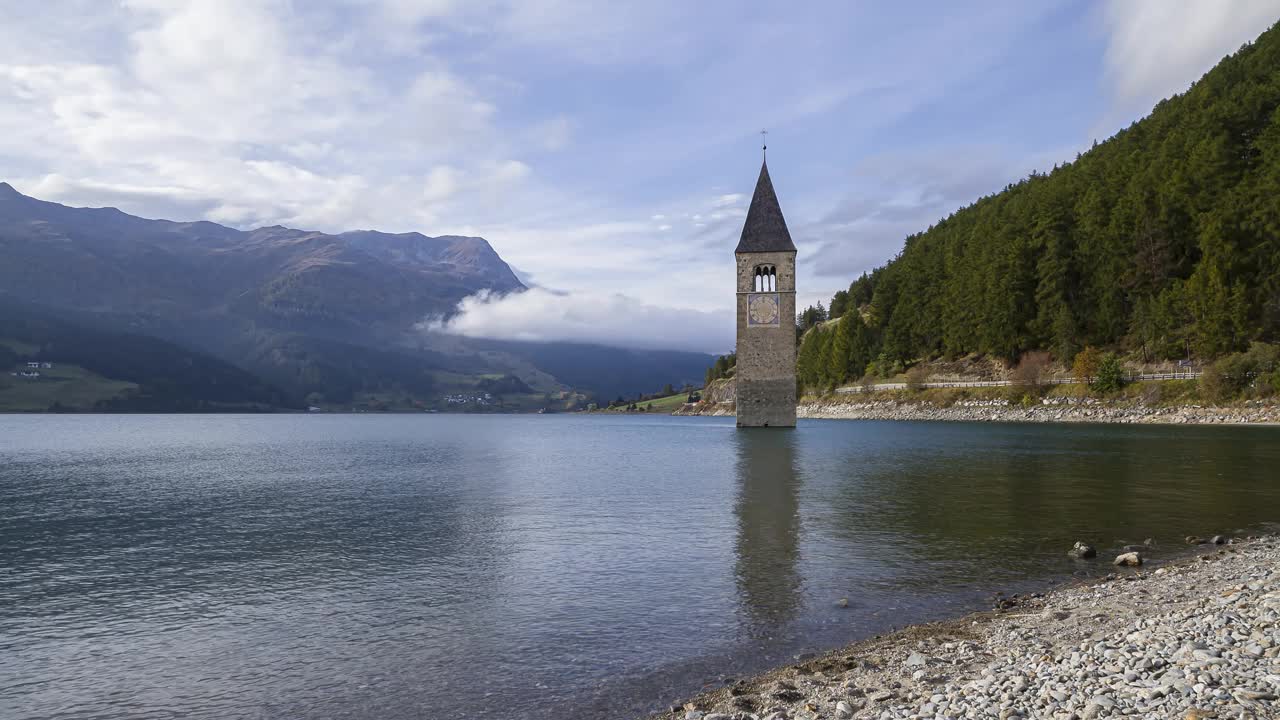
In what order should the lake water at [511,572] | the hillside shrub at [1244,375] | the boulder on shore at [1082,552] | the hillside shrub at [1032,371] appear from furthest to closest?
1. the hillside shrub at [1032,371]
2. the hillside shrub at [1244,375]
3. the boulder on shore at [1082,552]
4. the lake water at [511,572]

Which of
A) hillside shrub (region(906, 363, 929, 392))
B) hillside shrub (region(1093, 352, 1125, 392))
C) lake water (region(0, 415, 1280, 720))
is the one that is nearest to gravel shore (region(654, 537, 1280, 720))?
lake water (region(0, 415, 1280, 720))

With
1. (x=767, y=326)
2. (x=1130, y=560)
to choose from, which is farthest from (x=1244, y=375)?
(x=1130, y=560)

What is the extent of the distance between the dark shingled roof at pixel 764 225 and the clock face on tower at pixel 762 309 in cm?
568

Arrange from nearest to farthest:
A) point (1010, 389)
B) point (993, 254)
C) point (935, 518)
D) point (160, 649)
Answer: point (160, 649) < point (935, 518) < point (1010, 389) < point (993, 254)

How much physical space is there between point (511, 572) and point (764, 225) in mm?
77007

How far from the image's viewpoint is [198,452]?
70.8 metres

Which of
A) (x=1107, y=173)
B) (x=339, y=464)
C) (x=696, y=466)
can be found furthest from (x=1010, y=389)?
(x=339, y=464)

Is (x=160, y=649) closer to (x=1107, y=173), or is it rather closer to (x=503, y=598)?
(x=503, y=598)

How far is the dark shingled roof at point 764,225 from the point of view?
88.9 meters

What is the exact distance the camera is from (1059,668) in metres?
9.56

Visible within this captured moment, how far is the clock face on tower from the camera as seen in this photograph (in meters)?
87.3

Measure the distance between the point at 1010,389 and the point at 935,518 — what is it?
96079 mm

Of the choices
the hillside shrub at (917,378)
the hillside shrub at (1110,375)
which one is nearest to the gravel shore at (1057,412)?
the hillside shrub at (1110,375)

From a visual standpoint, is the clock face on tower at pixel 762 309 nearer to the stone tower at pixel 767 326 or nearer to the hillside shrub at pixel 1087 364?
the stone tower at pixel 767 326
